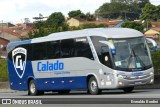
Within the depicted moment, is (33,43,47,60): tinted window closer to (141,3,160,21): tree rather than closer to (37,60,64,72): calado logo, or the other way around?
(37,60,64,72): calado logo

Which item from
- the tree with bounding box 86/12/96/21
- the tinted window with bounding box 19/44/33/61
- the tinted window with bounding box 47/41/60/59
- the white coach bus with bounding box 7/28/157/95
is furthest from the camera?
the tree with bounding box 86/12/96/21

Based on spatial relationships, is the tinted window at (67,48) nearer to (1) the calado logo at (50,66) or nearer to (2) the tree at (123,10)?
Result: (1) the calado logo at (50,66)

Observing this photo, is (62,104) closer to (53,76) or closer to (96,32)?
(96,32)

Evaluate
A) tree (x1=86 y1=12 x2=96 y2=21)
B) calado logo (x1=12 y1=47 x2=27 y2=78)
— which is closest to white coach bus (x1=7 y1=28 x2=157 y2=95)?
calado logo (x1=12 y1=47 x2=27 y2=78)

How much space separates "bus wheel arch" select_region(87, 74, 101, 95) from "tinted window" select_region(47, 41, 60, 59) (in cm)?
277

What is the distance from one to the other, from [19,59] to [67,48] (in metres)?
5.23

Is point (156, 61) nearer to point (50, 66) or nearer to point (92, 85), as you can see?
point (50, 66)

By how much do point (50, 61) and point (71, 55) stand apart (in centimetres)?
208

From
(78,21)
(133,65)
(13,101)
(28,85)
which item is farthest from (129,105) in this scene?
(78,21)

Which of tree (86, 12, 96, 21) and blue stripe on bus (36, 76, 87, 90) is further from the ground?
tree (86, 12, 96, 21)

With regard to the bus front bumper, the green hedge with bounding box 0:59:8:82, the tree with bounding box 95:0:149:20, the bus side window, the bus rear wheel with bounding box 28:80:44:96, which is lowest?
the bus rear wheel with bounding box 28:80:44:96

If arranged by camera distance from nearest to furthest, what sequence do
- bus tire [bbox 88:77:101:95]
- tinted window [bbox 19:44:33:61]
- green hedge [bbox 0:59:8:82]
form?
bus tire [bbox 88:77:101:95] < tinted window [bbox 19:44:33:61] < green hedge [bbox 0:59:8:82]

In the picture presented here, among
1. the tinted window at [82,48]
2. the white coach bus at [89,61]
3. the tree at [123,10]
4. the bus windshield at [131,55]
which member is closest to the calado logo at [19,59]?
the white coach bus at [89,61]

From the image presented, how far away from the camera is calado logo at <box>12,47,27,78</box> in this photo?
3257 centimetres
